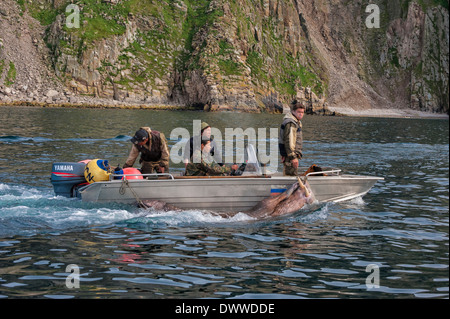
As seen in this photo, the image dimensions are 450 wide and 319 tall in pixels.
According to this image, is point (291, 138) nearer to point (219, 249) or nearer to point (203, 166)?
point (203, 166)

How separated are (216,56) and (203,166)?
10901 centimetres

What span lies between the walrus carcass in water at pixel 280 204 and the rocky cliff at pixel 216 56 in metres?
89.4

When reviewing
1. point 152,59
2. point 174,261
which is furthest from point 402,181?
point 152,59

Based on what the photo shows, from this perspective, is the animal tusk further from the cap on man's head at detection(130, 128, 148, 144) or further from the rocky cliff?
the rocky cliff

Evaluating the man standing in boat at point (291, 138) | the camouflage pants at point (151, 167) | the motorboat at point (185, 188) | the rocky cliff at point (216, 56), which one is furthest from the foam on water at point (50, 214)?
the rocky cliff at point (216, 56)

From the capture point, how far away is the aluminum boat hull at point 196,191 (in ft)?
44.0

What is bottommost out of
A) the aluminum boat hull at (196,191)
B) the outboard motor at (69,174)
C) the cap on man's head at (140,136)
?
the aluminum boat hull at (196,191)

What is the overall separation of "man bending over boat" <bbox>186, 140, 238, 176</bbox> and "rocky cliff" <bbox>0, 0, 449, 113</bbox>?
291ft

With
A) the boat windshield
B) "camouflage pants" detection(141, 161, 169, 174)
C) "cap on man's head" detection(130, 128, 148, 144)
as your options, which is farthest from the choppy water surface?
"cap on man's head" detection(130, 128, 148, 144)

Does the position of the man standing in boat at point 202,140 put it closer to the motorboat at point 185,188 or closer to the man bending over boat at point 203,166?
the man bending over boat at point 203,166

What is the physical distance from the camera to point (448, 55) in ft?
545

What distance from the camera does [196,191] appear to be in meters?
13.5
